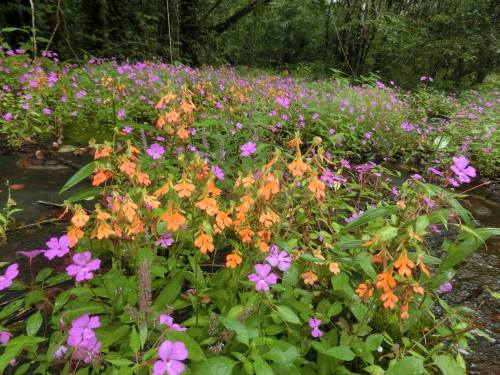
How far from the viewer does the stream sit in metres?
1.90

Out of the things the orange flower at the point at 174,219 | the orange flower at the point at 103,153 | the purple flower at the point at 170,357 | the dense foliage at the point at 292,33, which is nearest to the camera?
the purple flower at the point at 170,357

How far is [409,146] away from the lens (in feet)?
17.5

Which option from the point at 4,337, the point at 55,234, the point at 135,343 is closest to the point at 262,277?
the point at 135,343

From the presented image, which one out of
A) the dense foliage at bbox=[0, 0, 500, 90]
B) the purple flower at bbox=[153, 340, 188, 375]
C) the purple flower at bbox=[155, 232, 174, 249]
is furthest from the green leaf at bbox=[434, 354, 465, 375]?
the dense foliage at bbox=[0, 0, 500, 90]

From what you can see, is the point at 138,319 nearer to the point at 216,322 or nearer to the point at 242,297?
the point at 216,322

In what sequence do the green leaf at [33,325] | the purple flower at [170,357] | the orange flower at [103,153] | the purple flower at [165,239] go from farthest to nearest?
the purple flower at [165,239]
the orange flower at [103,153]
the green leaf at [33,325]
the purple flower at [170,357]

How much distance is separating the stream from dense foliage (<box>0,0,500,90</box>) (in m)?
3.23

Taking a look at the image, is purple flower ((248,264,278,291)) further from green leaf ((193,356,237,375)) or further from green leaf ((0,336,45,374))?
green leaf ((0,336,45,374))

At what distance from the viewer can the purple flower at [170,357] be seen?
94 centimetres

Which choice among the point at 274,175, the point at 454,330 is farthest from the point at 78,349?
the point at 454,330

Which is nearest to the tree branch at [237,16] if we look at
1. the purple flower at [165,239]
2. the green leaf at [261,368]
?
the purple flower at [165,239]

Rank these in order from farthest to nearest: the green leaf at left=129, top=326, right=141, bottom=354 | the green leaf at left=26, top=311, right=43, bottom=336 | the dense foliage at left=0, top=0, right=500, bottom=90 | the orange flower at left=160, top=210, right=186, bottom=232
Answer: the dense foliage at left=0, top=0, right=500, bottom=90 → the green leaf at left=26, top=311, right=43, bottom=336 → the orange flower at left=160, top=210, right=186, bottom=232 → the green leaf at left=129, top=326, right=141, bottom=354

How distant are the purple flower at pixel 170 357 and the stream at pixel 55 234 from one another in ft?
4.07

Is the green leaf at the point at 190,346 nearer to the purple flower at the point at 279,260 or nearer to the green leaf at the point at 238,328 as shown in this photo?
the green leaf at the point at 238,328
